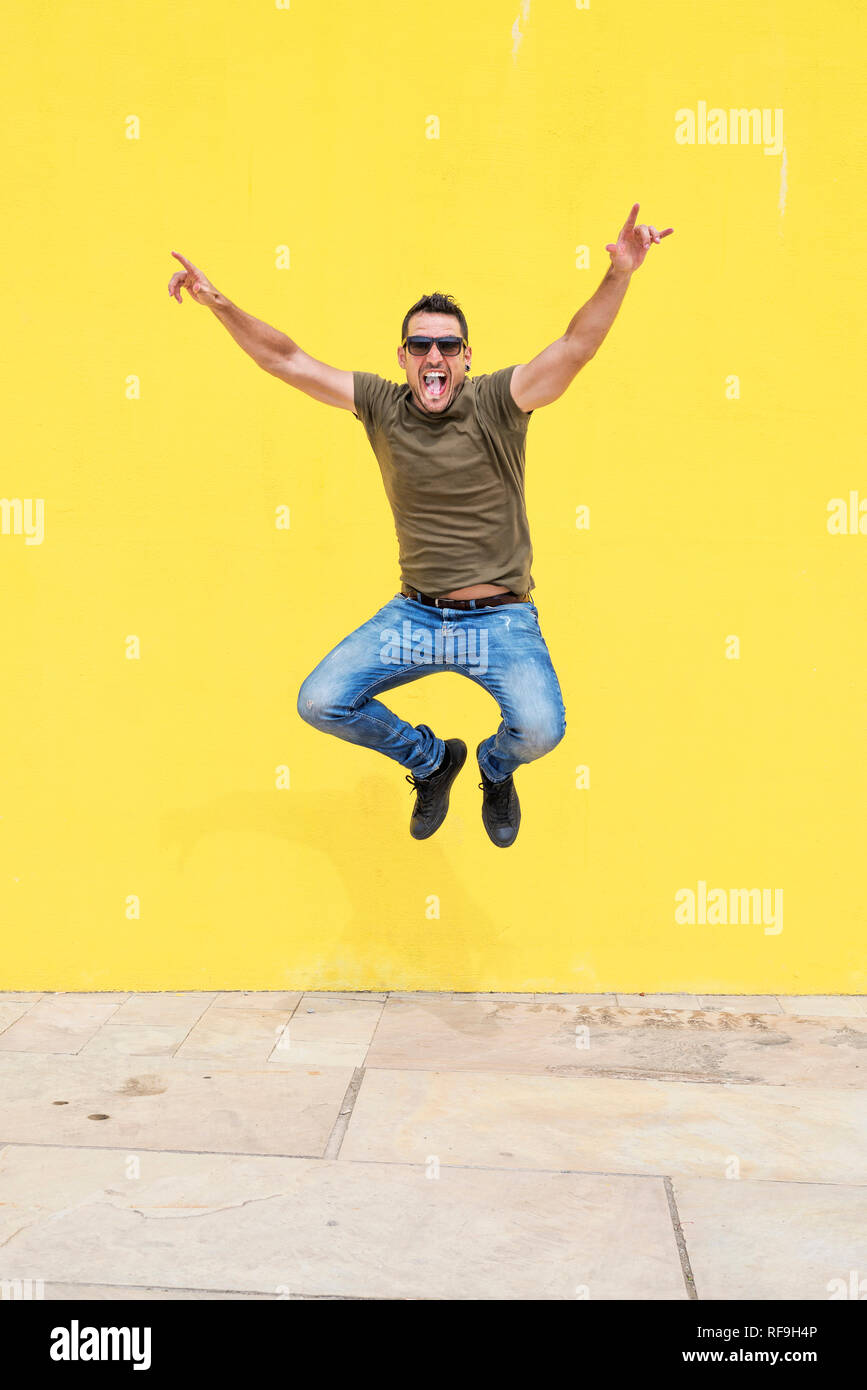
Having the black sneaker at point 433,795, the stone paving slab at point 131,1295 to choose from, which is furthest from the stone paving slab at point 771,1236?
the black sneaker at point 433,795

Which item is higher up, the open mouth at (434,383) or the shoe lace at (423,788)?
the open mouth at (434,383)

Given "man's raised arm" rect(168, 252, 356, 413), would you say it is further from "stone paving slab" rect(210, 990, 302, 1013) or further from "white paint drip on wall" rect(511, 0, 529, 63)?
"stone paving slab" rect(210, 990, 302, 1013)

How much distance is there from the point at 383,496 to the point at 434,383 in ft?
4.76

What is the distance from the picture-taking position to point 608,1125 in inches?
156

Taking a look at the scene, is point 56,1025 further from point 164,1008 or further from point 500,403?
point 500,403

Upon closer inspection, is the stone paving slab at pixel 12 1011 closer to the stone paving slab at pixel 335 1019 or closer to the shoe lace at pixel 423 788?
the stone paving slab at pixel 335 1019

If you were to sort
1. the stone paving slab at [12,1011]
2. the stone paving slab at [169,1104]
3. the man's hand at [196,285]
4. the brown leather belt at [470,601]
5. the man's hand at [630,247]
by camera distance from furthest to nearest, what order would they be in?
the stone paving slab at [12,1011]
the brown leather belt at [470,601]
the stone paving slab at [169,1104]
the man's hand at [196,285]
the man's hand at [630,247]

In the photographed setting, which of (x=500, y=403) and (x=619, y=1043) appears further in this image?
(x=619, y=1043)

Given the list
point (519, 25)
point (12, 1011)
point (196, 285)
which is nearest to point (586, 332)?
point (196, 285)

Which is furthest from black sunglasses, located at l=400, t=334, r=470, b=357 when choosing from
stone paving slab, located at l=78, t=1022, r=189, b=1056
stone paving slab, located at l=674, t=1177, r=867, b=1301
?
stone paving slab, located at l=78, t=1022, r=189, b=1056

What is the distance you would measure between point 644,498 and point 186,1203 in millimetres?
3189

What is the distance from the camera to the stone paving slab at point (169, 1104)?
3.81 meters

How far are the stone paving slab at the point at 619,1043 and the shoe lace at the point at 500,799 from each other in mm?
941

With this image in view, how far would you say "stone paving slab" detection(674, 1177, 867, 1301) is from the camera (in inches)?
117
